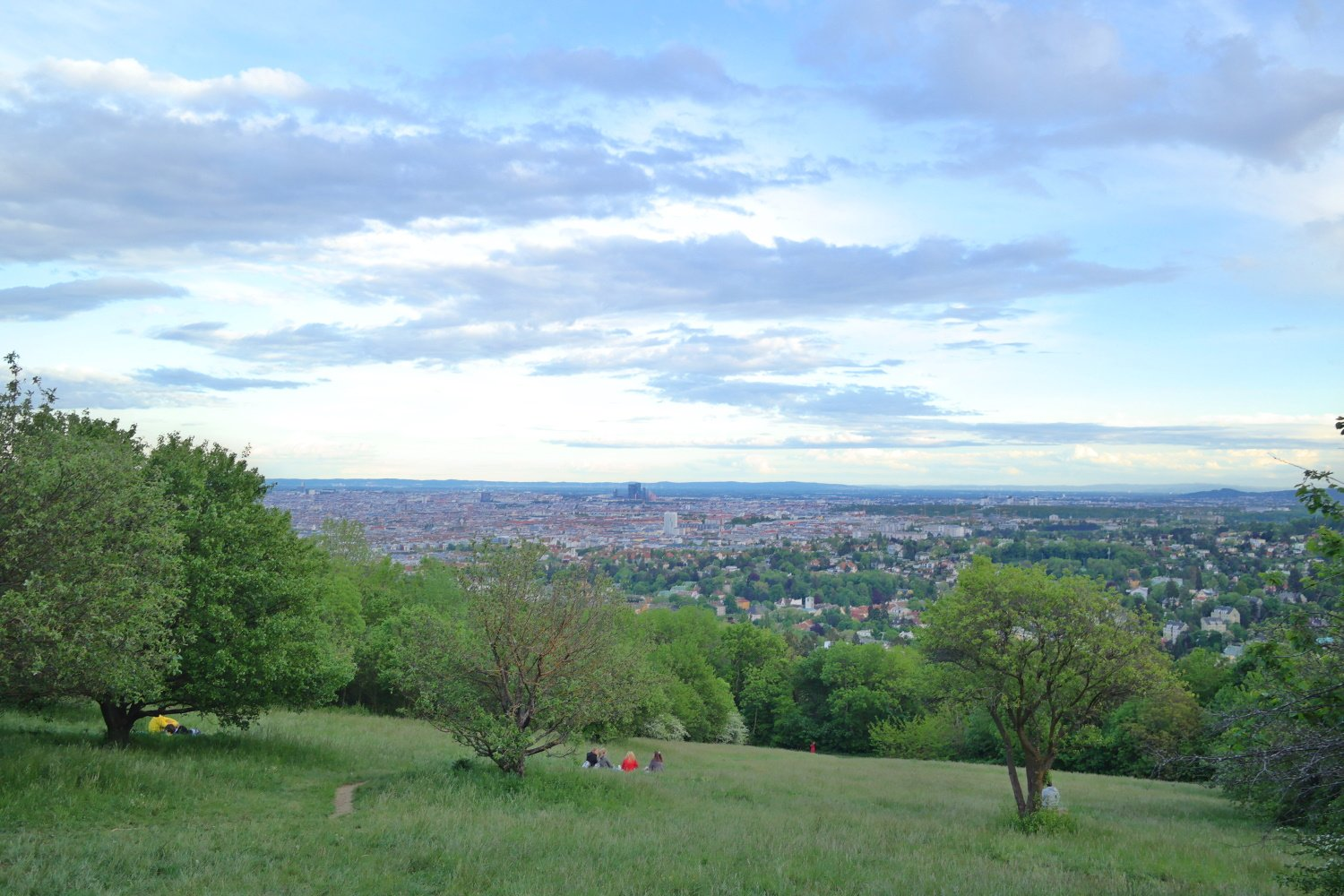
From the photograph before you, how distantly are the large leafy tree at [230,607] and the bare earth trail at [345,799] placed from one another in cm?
293

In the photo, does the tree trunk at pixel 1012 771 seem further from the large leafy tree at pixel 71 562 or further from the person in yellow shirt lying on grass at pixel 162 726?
the person in yellow shirt lying on grass at pixel 162 726

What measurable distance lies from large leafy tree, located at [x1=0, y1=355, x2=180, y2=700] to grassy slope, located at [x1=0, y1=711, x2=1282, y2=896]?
7.53 ft

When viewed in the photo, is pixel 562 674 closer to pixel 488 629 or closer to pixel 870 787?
pixel 488 629

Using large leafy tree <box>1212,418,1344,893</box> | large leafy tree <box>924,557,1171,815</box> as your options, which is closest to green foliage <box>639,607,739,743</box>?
large leafy tree <box>924,557,1171,815</box>

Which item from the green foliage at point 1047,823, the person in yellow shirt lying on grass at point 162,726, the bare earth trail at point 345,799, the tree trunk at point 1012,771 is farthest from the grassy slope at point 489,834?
the person in yellow shirt lying on grass at point 162,726

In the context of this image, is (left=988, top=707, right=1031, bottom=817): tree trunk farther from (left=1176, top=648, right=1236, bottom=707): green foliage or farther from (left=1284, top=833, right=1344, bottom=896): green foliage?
(left=1176, top=648, right=1236, bottom=707): green foliage

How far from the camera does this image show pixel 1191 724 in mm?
37781

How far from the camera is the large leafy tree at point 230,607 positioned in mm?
18453

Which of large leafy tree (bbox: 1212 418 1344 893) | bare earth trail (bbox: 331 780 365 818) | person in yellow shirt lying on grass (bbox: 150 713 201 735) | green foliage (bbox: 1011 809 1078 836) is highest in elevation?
large leafy tree (bbox: 1212 418 1344 893)

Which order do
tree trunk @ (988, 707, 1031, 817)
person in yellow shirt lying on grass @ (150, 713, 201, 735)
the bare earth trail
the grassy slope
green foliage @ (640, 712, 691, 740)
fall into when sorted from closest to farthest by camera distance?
1. the grassy slope
2. the bare earth trail
3. tree trunk @ (988, 707, 1031, 817)
4. person in yellow shirt lying on grass @ (150, 713, 201, 735)
5. green foliage @ (640, 712, 691, 740)

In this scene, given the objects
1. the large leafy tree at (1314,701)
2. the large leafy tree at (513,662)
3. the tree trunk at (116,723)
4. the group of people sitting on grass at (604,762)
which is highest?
the large leafy tree at (1314,701)

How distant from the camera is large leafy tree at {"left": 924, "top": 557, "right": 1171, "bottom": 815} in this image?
1902cm

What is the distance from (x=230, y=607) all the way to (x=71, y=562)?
7310mm

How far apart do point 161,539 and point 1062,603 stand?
18799mm
